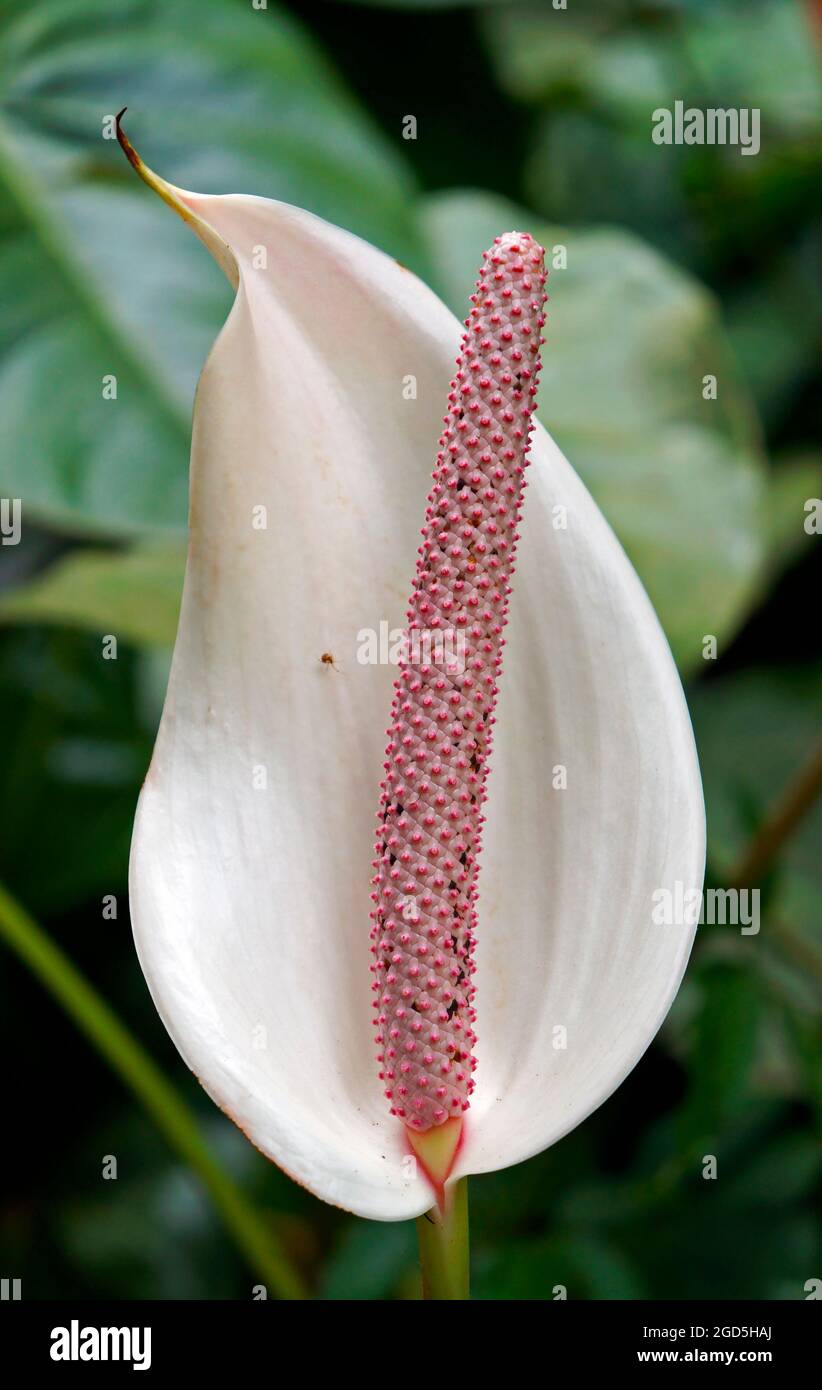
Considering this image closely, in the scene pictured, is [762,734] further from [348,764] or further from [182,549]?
[348,764]

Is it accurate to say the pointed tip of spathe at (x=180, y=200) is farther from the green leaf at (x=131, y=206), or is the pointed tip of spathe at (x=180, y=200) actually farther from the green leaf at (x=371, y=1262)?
the green leaf at (x=371, y=1262)

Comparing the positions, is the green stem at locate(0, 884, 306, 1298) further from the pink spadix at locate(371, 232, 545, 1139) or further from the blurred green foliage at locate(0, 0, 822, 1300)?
the pink spadix at locate(371, 232, 545, 1139)

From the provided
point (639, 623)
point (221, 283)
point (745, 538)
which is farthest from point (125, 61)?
point (639, 623)

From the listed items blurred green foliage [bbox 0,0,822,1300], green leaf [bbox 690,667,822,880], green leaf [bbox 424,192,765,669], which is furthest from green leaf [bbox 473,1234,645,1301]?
green leaf [bbox 690,667,822,880]

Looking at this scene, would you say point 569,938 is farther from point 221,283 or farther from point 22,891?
point 22,891

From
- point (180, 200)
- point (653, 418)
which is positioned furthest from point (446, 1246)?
point (653, 418)
